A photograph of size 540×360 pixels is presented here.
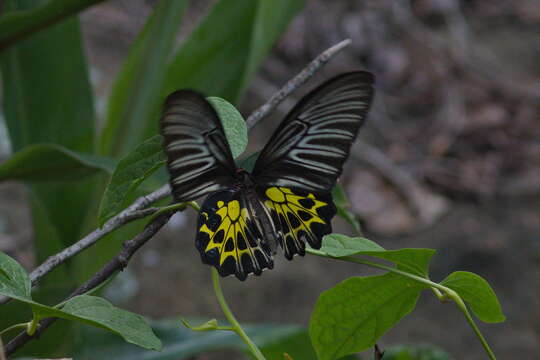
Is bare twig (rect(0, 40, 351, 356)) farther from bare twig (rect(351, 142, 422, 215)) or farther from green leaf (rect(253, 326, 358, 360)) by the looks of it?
bare twig (rect(351, 142, 422, 215))

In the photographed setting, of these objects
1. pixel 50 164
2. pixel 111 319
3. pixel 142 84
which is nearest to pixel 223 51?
pixel 142 84

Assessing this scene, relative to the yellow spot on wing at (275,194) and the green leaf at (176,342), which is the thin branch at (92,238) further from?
the green leaf at (176,342)

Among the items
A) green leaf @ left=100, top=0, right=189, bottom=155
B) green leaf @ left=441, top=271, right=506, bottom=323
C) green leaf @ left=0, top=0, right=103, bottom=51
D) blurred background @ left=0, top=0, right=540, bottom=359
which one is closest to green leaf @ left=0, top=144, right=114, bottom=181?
green leaf @ left=0, top=0, right=103, bottom=51

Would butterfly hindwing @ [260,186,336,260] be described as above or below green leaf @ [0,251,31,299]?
below

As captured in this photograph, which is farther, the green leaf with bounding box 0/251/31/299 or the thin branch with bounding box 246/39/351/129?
the thin branch with bounding box 246/39/351/129

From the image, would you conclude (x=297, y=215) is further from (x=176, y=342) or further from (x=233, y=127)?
(x=176, y=342)

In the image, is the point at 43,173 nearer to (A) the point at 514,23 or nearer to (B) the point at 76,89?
(B) the point at 76,89

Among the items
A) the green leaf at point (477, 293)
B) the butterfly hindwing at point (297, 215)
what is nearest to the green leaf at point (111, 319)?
the butterfly hindwing at point (297, 215)

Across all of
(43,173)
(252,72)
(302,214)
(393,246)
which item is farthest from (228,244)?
(393,246)
